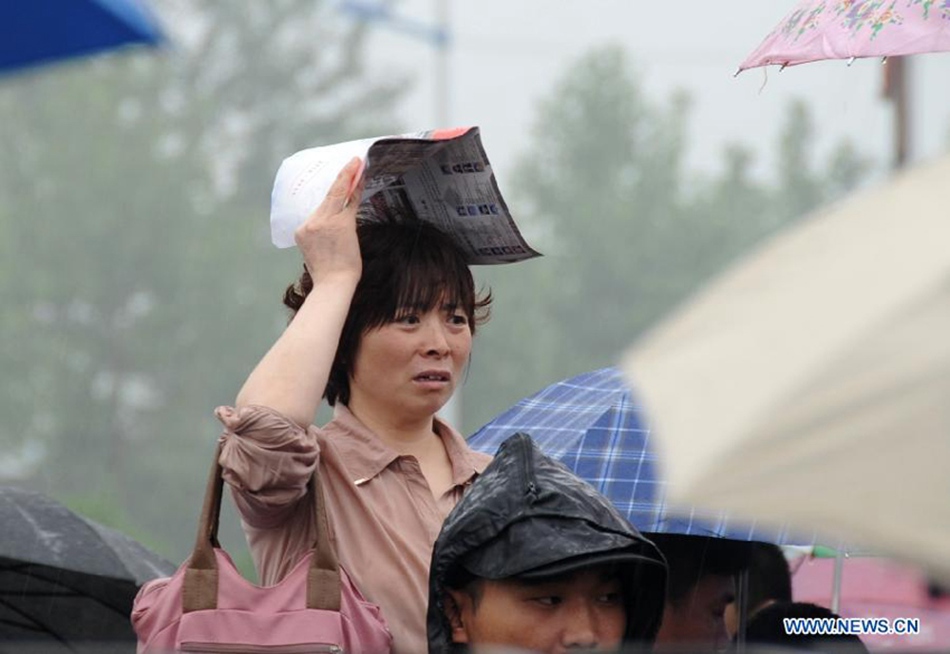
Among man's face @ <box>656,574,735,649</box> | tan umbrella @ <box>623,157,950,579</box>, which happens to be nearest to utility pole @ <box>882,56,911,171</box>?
man's face @ <box>656,574,735,649</box>

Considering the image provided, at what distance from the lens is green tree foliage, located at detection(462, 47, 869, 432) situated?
43.7 metres

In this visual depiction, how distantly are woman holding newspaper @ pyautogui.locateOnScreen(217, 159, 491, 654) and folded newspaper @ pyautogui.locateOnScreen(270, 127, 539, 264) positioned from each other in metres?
0.05

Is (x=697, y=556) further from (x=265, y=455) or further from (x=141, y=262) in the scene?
(x=141, y=262)

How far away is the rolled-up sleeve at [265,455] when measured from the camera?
3197mm

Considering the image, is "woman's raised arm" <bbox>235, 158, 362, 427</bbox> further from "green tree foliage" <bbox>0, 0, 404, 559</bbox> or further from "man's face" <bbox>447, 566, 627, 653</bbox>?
"green tree foliage" <bbox>0, 0, 404, 559</bbox>

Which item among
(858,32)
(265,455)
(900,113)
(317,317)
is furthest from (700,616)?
(900,113)

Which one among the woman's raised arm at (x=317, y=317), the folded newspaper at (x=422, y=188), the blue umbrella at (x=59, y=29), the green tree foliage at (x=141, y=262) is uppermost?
the blue umbrella at (x=59, y=29)

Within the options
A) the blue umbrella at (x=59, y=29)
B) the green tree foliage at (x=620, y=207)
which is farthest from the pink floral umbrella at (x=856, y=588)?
the green tree foliage at (x=620, y=207)

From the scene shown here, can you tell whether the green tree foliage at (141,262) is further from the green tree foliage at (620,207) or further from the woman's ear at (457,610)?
the woman's ear at (457,610)

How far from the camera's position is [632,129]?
45.0 metres

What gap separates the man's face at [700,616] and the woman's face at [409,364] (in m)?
0.71

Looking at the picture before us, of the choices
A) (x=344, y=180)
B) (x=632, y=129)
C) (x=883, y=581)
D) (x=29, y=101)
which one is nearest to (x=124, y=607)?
(x=344, y=180)

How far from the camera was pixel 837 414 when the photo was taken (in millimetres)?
1944

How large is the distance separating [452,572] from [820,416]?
4.78 ft
